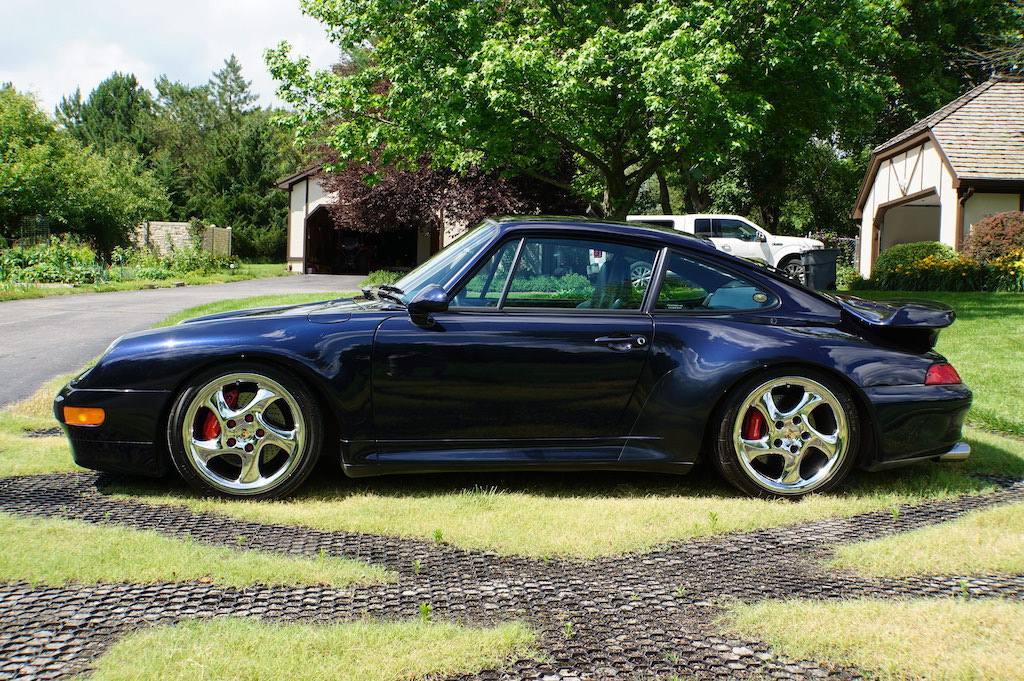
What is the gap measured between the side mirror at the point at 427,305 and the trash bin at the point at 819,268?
14192mm

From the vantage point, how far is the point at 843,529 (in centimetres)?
373

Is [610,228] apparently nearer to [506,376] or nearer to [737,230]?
[506,376]

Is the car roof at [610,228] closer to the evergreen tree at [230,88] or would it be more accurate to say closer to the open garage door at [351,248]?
the open garage door at [351,248]

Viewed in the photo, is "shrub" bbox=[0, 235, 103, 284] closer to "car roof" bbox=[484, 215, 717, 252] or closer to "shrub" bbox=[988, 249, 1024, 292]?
"car roof" bbox=[484, 215, 717, 252]

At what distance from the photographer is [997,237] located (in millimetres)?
18938

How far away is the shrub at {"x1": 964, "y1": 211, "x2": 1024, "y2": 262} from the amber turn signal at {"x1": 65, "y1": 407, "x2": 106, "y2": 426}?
19488 millimetres

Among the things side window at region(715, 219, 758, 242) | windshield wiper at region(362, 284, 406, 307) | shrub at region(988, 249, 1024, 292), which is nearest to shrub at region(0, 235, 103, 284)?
side window at region(715, 219, 758, 242)

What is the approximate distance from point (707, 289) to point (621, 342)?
0.58m

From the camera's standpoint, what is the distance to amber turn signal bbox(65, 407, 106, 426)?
12.8 feet

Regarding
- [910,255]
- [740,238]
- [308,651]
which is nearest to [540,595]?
[308,651]

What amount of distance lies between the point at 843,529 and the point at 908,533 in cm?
26

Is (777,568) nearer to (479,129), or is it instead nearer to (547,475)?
(547,475)

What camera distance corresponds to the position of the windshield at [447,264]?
423cm

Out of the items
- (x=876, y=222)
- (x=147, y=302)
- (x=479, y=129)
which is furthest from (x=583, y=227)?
(x=876, y=222)
